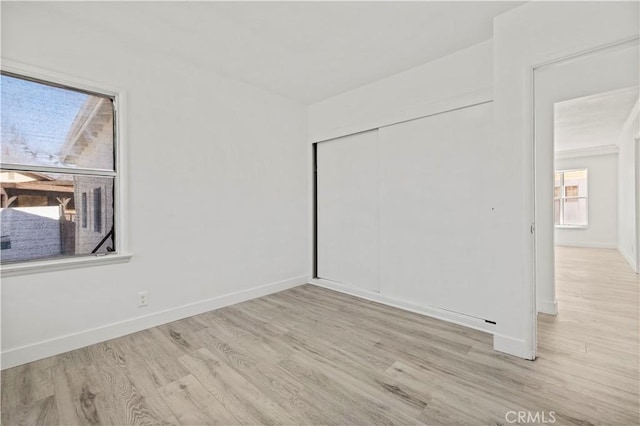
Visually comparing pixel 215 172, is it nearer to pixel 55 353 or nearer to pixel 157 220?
pixel 157 220

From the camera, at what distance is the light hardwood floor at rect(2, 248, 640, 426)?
61.7 inches

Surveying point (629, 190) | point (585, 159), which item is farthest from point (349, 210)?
point (585, 159)

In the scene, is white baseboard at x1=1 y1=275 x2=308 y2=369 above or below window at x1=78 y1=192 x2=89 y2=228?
below

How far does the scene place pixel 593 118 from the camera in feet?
16.3

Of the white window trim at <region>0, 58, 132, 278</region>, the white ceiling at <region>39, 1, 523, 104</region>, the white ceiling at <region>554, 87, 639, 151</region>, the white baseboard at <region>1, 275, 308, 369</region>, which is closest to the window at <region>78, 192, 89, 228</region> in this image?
the white window trim at <region>0, 58, 132, 278</region>

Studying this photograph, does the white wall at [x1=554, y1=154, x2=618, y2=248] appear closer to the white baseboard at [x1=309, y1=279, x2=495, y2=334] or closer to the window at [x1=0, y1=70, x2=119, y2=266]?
the white baseboard at [x1=309, y1=279, x2=495, y2=334]

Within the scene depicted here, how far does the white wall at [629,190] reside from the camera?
4.80 meters

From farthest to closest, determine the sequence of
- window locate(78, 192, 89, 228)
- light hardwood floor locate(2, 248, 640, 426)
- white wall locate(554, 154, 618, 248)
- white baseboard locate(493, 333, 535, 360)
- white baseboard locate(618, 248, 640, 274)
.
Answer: white wall locate(554, 154, 618, 248) → white baseboard locate(618, 248, 640, 274) → window locate(78, 192, 89, 228) → white baseboard locate(493, 333, 535, 360) → light hardwood floor locate(2, 248, 640, 426)

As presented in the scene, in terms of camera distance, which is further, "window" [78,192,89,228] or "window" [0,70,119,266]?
"window" [78,192,89,228]

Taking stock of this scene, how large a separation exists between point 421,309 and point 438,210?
104cm

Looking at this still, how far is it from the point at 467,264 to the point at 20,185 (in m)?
3.70

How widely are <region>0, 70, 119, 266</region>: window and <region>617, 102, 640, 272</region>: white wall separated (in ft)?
22.7

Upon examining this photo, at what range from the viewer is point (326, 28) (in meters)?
2.38

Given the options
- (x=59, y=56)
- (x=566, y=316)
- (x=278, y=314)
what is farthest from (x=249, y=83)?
(x=566, y=316)
